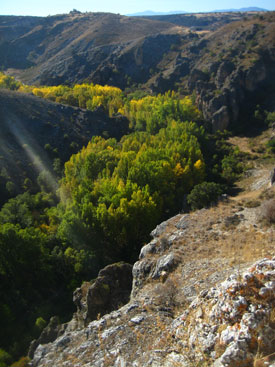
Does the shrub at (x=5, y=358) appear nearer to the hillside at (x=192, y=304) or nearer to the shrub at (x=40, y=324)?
the hillside at (x=192, y=304)

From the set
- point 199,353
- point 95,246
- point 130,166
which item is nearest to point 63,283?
point 95,246

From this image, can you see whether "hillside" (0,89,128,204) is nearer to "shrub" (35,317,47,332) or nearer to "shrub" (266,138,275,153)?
"shrub" (35,317,47,332)

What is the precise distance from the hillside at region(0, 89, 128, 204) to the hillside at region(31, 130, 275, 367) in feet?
116

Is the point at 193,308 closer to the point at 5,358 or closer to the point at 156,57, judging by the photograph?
the point at 5,358

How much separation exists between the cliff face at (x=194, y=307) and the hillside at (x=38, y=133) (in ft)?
120

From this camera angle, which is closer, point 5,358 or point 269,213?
point 5,358

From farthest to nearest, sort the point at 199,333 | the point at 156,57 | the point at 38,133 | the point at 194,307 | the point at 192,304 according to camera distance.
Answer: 1. the point at 156,57
2. the point at 38,133
3. the point at 192,304
4. the point at 194,307
5. the point at 199,333

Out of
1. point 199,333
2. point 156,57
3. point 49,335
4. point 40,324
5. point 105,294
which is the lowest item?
point 40,324

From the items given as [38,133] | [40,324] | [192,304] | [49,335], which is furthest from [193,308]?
[38,133]

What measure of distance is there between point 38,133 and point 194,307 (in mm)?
65556

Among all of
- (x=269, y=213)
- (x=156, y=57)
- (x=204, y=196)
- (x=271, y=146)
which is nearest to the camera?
(x=269, y=213)

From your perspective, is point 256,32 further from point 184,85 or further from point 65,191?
point 65,191

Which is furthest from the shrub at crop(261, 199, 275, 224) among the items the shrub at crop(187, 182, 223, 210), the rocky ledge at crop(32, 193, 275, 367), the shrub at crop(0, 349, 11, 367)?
the shrub at crop(0, 349, 11, 367)

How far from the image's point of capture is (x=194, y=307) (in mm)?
12039
